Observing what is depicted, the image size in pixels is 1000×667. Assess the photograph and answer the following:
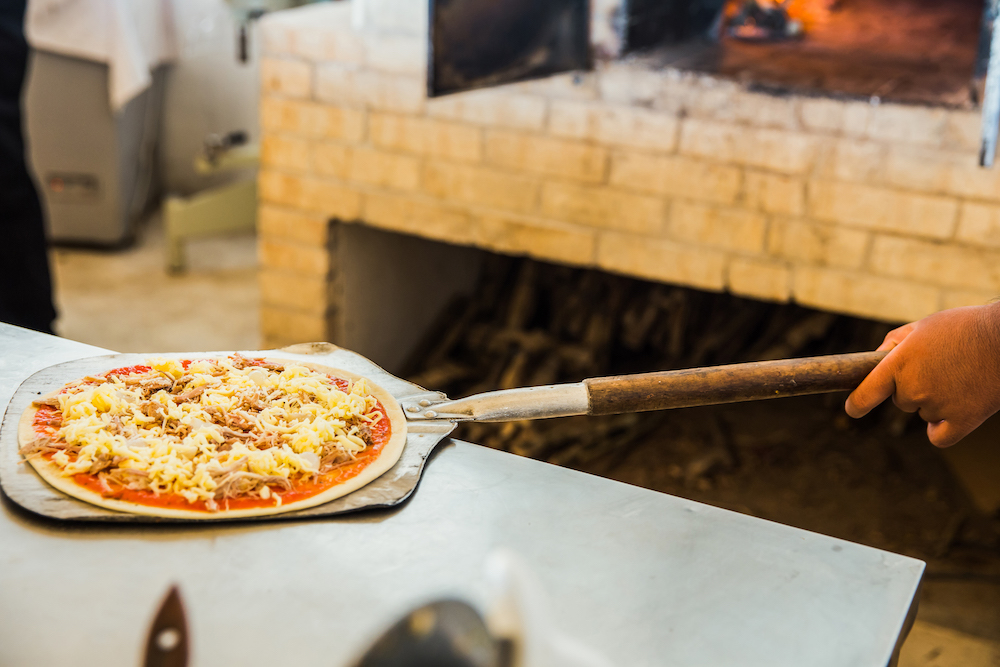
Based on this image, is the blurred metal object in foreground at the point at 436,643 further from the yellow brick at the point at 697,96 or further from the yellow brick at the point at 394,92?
the yellow brick at the point at 394,92

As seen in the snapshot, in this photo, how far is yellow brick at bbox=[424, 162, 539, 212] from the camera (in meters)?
2.71

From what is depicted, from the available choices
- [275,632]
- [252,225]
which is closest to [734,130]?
[275,632]

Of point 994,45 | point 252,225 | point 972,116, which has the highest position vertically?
point 994,45

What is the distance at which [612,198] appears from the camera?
2.62 m

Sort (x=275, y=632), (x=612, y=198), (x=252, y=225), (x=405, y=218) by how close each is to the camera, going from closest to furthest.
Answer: (x=275, y=632) → (x=612, y=198) → (x=405, y=218) → (x=252, y=225)

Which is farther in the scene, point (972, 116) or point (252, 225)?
point (252, 225)

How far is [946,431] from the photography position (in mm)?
1430

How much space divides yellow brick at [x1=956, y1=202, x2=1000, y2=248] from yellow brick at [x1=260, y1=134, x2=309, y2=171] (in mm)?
1922

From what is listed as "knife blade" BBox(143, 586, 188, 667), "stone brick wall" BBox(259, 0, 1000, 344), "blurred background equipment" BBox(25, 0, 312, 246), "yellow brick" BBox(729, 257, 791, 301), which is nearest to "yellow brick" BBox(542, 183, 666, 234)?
"stone brick wall" BBox(259, 0, 1000, 344)

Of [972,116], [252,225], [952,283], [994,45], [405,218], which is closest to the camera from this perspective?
[994,45]

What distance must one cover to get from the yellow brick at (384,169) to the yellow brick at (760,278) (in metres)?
1.00

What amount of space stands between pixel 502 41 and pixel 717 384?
4.13 feet

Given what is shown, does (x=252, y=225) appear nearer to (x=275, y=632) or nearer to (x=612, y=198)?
(x=612, y=198)

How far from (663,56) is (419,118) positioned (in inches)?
30.4
